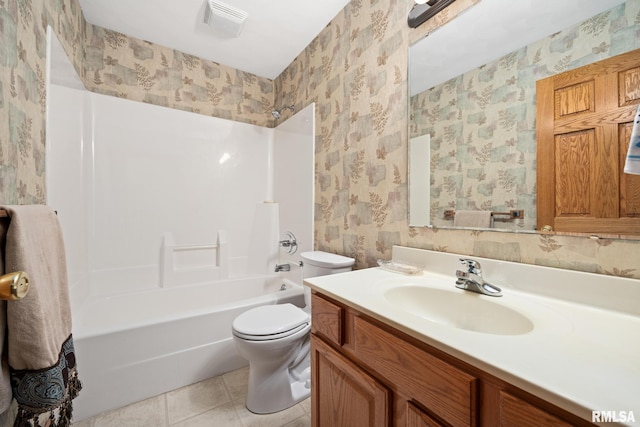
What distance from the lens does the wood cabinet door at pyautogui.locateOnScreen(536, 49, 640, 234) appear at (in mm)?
741

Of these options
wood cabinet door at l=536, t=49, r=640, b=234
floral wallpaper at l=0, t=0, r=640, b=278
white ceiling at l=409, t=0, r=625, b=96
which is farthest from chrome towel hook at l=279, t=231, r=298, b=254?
wood cabinet door at l=536, t=49, r=640, b=234

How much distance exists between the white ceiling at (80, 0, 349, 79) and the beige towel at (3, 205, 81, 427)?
1.69 meters

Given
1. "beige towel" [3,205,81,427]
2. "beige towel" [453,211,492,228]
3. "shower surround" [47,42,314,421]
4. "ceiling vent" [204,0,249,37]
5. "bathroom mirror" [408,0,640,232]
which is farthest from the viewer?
"ceiling vent" [204,0,249,37]

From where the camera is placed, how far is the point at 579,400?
38 centimetres

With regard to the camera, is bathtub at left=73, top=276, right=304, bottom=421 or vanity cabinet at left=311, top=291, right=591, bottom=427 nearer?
vanity cabinet at left=311, top=291, right=591, bottom=427

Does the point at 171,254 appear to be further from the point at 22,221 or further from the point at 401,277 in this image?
the point at 401,277

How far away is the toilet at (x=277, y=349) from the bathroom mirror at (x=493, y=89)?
28.6 inches

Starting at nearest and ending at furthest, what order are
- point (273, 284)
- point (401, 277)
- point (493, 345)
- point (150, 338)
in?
point (493, 345)
point (401, 277)
point (150, 338)
point (273, 284)

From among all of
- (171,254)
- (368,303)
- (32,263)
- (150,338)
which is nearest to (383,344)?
(368,303)

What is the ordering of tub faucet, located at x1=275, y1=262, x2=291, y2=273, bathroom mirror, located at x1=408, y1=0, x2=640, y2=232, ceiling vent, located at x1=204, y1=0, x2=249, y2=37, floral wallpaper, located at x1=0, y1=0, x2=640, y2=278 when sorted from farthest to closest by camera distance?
tub faucet, located at x1=275, y1=262, x2=291, y2=273 → ceiling vent, located at x1=204, y1=0, x2=249, y2=37 → floral wallpaper, located at x1=0, y1=0, x2=640, y2=278 → bathroom mirror, located at x1=408, y1=0, x2=640, y2=232

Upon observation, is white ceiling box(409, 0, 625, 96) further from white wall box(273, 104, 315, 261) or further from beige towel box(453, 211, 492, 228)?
white wall box(273, 104, 315, 261)

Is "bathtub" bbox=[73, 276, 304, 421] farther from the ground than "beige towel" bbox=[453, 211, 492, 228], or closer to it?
closer to it

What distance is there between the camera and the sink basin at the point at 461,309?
31.0 inches

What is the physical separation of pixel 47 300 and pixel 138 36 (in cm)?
225
